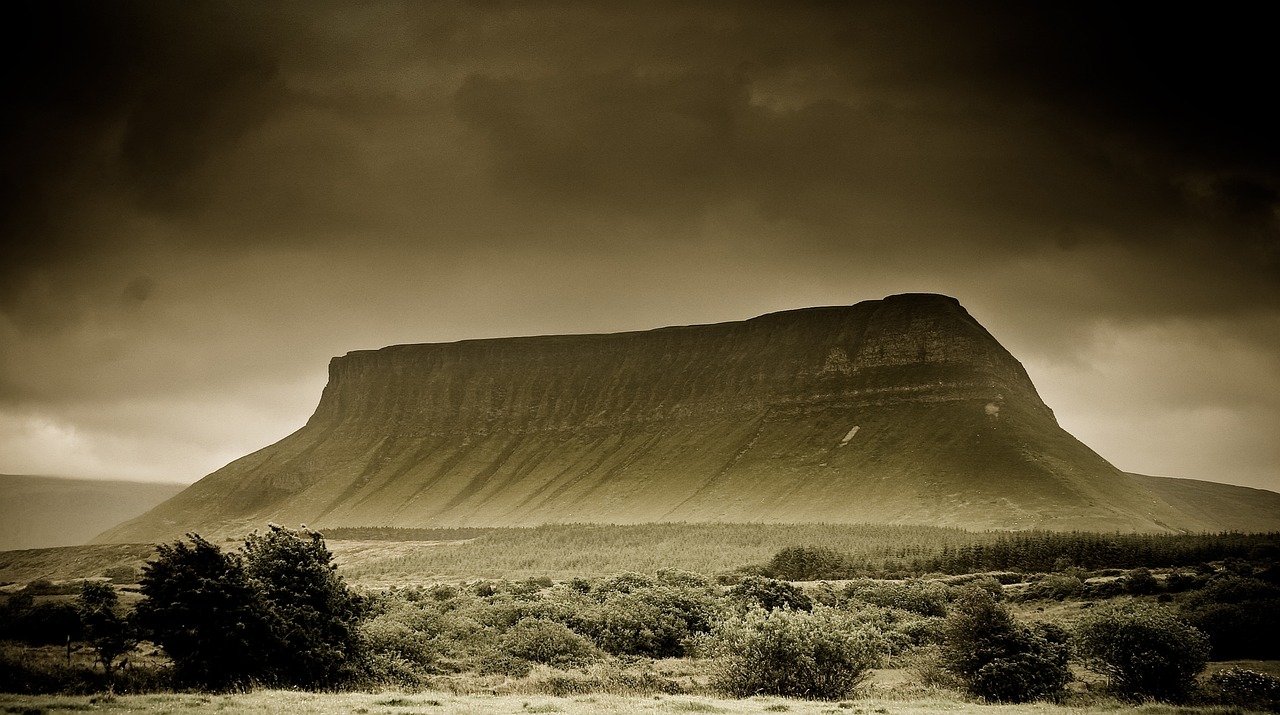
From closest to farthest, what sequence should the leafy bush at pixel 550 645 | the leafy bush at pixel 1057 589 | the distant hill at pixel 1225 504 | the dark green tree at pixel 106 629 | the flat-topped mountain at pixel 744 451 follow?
the dark green tree at pixel 106 629 < the leafy bush at pixel 550 645 < the leafy bush at pixel 1057 589 < the flat-topped mountain at pixel 744 451 < the distant hill at pixel 1225 504

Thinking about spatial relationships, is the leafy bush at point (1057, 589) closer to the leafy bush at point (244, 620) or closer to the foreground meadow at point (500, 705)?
the foreground meadow at point (500, 705)

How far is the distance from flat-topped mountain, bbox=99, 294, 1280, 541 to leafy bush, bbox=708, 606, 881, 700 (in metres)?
89.7

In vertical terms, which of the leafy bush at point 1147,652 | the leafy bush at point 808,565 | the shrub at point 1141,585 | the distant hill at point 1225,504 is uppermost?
the leafy bush at point 1147,652

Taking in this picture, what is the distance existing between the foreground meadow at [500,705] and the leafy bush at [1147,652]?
64.3 inches

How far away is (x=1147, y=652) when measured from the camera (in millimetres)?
23438

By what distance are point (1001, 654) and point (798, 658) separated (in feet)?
21.5

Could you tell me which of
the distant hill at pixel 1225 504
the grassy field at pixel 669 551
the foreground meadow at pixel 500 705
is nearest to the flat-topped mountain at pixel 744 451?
the distant hill at pixel 1225 504

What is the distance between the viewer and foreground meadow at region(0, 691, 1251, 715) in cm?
1837

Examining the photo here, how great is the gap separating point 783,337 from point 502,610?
5839 inches

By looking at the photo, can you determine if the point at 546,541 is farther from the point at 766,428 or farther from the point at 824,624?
the point at 824,624

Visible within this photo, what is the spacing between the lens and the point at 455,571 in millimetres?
81312

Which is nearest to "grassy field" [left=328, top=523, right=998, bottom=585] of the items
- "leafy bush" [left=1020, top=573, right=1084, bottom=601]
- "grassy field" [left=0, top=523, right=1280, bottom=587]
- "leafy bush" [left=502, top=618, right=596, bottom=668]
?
"grassy field" [left=0, top=523, right=1280, bottom=587]

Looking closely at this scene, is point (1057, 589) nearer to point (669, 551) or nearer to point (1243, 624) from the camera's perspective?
point (1243, 624)

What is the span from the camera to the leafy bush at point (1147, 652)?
23.1m
